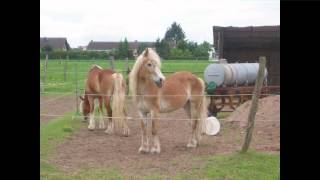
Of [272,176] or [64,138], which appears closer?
[272,176]

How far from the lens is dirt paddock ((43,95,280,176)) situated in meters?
6.09

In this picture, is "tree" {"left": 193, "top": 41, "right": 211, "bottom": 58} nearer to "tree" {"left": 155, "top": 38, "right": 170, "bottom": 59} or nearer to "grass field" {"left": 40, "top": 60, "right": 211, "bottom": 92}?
"tree" {"left": 155, "top": 38, "right": 170, "bottom": 59}

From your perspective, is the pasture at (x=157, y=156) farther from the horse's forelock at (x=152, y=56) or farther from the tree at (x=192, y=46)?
the tree at (x=192, y=46)

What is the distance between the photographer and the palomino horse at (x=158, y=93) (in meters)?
6.88

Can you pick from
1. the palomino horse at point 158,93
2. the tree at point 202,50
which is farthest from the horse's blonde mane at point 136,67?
the tree at point 202,50

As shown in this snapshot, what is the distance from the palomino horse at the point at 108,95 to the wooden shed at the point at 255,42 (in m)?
6.96

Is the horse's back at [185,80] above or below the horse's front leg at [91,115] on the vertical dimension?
above

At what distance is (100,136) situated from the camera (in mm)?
8609
